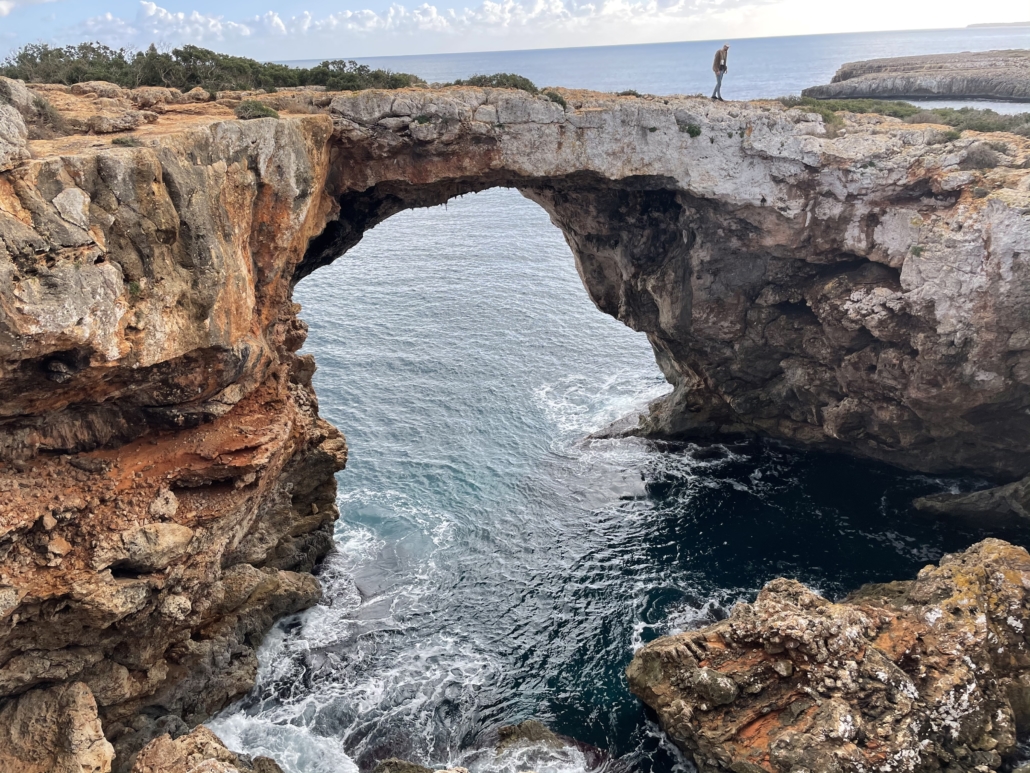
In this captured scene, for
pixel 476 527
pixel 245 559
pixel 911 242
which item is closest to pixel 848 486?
pixel 911 242

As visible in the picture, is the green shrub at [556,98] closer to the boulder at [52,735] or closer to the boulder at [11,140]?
the boulder at [11,140]

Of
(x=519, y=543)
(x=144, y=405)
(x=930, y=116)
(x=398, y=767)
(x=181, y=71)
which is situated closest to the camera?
(x=144, y=405)

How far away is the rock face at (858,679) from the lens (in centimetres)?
1800

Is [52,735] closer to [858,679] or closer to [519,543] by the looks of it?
[519,543]

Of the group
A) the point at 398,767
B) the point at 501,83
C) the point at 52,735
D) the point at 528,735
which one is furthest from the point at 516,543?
the point at 501,83

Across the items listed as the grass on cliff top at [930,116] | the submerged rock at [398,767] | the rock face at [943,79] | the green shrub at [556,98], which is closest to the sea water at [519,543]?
the submerged rock at [398,767]

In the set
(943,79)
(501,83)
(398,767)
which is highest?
(943,79)

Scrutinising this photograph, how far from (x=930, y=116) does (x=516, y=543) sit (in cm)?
2655

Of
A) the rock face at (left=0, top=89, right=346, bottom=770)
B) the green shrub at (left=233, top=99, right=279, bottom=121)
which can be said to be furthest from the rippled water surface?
the green shrub at (left=233, top=99, right=279, bottom=121)

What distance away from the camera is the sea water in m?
22.8

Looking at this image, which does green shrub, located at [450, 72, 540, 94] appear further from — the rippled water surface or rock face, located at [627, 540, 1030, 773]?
rock face, located at [627, 540, 1030, 773]

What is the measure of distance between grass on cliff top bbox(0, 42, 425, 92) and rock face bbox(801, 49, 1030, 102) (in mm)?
60796

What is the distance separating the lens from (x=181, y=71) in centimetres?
2617

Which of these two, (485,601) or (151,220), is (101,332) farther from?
(485,601)
